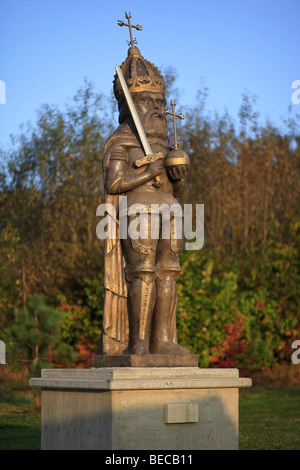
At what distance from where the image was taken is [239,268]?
19719 millimetres

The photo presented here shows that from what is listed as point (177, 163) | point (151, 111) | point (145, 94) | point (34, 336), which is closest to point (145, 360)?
point (177, 163)

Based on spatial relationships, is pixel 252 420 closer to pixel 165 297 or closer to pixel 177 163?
pixel 165 297

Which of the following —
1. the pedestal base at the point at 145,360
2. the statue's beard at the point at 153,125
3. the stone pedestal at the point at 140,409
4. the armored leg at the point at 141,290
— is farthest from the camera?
the statue's beard at the point at 153,125

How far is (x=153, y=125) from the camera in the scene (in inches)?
291

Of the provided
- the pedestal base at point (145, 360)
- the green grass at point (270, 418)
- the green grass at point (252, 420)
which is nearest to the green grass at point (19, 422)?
the green grass at point (252, 420)

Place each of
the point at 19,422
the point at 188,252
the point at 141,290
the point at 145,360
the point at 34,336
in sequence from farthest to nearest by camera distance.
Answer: the point at 188,252 → the point at 34,336 → the point at 19,422 → the point at 141,290 → the point at 145,360

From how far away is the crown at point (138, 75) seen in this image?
24.4 ft

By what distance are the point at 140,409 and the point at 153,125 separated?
2726mm

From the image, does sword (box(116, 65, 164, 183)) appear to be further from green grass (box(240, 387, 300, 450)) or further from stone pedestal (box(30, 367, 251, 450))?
green grass (box(240, 387, 300, 450))

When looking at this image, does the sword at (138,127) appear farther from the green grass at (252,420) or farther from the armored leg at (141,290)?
the green grass at (252,420)

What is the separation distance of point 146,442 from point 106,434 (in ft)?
1.11

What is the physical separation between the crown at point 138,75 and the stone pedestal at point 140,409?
107 inches

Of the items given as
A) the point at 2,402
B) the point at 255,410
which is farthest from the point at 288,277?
the point at 2,402

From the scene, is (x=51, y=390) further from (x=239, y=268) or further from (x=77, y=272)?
(x=239, y=268)
